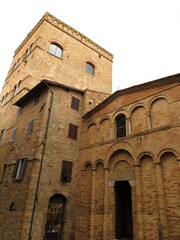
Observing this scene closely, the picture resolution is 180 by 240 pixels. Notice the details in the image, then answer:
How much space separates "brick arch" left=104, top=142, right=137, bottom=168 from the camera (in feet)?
35.8

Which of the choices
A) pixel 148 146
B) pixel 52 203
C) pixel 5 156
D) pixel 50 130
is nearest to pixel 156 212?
pixel 148 146

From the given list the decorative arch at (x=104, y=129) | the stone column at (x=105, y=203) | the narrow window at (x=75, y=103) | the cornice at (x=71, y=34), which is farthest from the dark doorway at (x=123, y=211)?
the cornice at (x=71, y=34)

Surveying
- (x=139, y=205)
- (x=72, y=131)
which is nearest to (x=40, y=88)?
(x=72, y=131)

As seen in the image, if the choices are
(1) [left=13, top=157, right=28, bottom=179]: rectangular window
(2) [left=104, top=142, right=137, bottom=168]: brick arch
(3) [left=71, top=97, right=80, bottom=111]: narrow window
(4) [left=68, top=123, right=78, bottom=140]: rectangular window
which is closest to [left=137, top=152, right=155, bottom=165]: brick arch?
(2) [left=104, top=142, right=137, bottom=168]: brick arch

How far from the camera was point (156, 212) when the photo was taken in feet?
29.5

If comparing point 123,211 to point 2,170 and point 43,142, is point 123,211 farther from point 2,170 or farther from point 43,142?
point 2,170

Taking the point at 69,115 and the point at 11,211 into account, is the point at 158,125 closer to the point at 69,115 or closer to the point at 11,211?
the point at 69,115

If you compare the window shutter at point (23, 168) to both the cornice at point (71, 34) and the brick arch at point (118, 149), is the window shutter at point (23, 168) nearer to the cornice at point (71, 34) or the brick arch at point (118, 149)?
the brick arch at point (118, 149)

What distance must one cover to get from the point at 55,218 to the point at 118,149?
6111 mm

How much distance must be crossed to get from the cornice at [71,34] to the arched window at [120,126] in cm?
1583

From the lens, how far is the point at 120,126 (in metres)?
12.7

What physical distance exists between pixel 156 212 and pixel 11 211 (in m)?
8.96

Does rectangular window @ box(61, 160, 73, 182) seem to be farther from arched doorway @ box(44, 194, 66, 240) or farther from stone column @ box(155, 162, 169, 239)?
stone column @ box(155, 162, 169, 239)

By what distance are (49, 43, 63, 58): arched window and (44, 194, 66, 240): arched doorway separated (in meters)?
15.9
